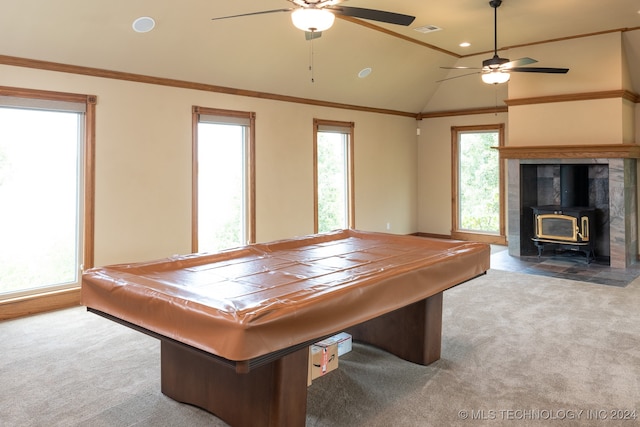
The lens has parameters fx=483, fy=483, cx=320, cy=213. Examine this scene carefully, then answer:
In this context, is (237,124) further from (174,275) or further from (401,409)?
(401,409)

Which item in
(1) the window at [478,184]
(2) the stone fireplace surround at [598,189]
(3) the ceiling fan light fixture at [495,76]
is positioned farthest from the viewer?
(1) the window at [478,184]

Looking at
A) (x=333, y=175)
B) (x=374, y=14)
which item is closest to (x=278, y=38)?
(x=374, y=14)

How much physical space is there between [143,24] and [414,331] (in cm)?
371

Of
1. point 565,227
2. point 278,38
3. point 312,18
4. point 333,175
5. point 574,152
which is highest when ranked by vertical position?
point 278,38

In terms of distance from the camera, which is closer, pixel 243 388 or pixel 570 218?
pixel 243 388

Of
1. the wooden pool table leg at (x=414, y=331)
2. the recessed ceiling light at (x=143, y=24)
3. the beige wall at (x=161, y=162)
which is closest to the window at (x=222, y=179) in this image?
the beige wall at (x=161, y=162)

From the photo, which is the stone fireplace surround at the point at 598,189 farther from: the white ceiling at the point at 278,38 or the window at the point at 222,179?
the window at the point at 222,179

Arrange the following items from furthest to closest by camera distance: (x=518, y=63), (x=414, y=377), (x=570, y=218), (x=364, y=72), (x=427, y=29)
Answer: (x=364, y=72) → (x=570, y=218) → (x=427, y=29) → (x=518, y=63) → (x=414, y=377)

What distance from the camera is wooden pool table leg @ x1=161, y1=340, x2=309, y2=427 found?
2260mm

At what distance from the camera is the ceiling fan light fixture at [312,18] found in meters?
3.21

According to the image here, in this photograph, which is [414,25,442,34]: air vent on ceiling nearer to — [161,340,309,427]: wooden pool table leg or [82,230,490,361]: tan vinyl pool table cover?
[82,230,490,361]: tan vinyl pool table cover

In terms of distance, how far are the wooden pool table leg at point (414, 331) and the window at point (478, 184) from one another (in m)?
5.66

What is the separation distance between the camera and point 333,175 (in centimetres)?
788

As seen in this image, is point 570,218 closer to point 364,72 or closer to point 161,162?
point 364,72
